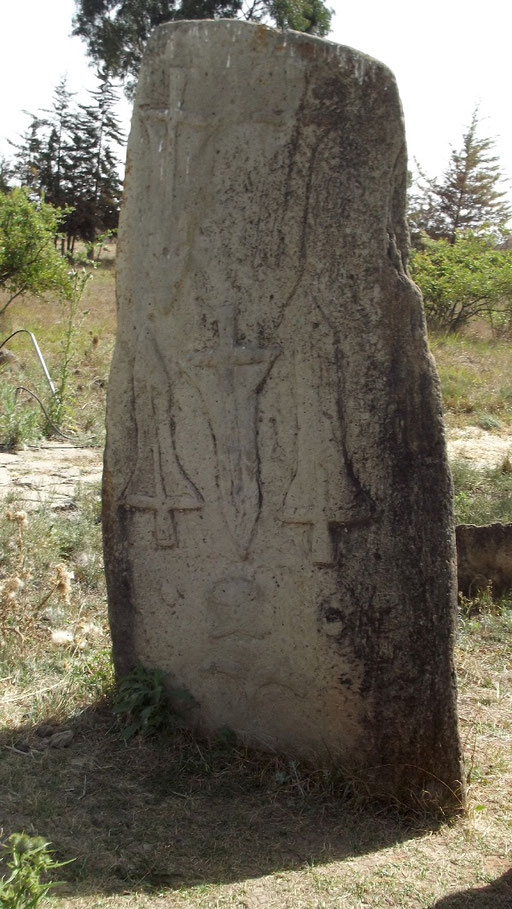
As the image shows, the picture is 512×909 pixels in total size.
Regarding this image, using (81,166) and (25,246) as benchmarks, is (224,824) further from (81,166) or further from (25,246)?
(81,166)

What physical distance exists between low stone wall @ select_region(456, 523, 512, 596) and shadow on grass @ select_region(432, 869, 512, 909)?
2128 millimetres

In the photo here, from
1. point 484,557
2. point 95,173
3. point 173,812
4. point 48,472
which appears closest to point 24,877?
point 173,812

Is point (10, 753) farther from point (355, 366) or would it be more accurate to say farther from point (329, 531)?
point (355, 366)

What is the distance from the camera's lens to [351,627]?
2.62 meters

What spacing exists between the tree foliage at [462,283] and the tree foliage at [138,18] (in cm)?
1176

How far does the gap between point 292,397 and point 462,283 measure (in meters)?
9.22

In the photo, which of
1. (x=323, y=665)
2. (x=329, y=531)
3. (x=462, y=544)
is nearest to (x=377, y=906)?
(x=323, y=665)

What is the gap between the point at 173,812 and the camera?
102 inches

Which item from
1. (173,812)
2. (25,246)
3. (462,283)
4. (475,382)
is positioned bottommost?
(173,812)

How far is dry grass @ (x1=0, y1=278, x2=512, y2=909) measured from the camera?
2.26 m

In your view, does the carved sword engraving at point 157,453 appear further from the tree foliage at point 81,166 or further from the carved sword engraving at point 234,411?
the tree foliage at point 81,166

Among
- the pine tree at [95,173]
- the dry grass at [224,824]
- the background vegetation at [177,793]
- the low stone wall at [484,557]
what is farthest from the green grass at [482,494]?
the pine tree at [95,173]

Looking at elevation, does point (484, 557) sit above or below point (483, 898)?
above

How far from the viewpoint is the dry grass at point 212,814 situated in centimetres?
226
